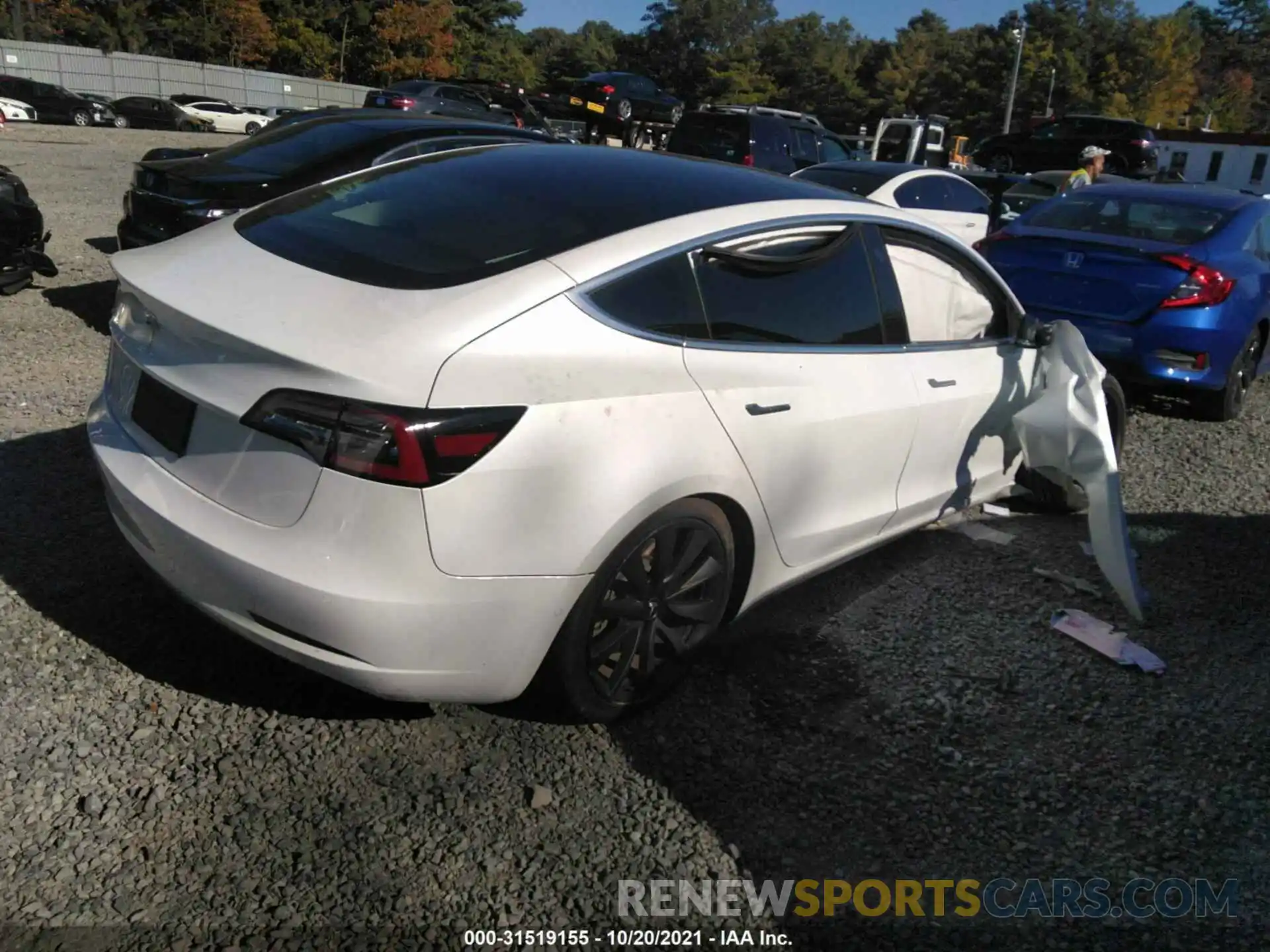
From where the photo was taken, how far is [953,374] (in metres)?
4.11

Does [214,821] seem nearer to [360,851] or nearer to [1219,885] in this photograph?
[360,851]

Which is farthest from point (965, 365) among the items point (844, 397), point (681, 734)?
point (681, 734)

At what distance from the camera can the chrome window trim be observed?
283 cm

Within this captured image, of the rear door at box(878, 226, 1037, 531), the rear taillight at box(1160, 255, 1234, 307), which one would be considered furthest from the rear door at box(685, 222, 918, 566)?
the rear taillight at box(1160, 255, 1234, 307)

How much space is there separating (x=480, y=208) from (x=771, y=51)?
3819 inches

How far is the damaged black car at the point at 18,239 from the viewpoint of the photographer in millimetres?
7176

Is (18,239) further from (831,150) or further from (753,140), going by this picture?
(831,150)

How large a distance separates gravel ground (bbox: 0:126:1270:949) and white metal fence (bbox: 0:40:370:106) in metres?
48.1

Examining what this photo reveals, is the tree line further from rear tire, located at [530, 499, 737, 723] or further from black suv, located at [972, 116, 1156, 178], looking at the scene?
rear tire, located at [530, 499, 737, 723]

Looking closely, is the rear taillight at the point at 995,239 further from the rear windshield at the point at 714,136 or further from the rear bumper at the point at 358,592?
the rear windshield at the point at 714,136

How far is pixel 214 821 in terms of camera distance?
8.70ft

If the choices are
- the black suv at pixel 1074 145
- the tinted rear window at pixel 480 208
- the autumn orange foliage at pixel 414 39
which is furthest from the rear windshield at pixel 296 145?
the autumn orange foliage at pixel 414 39

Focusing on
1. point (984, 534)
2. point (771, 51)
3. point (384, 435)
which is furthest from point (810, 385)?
point (771, 51)

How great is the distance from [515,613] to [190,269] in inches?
53.4
